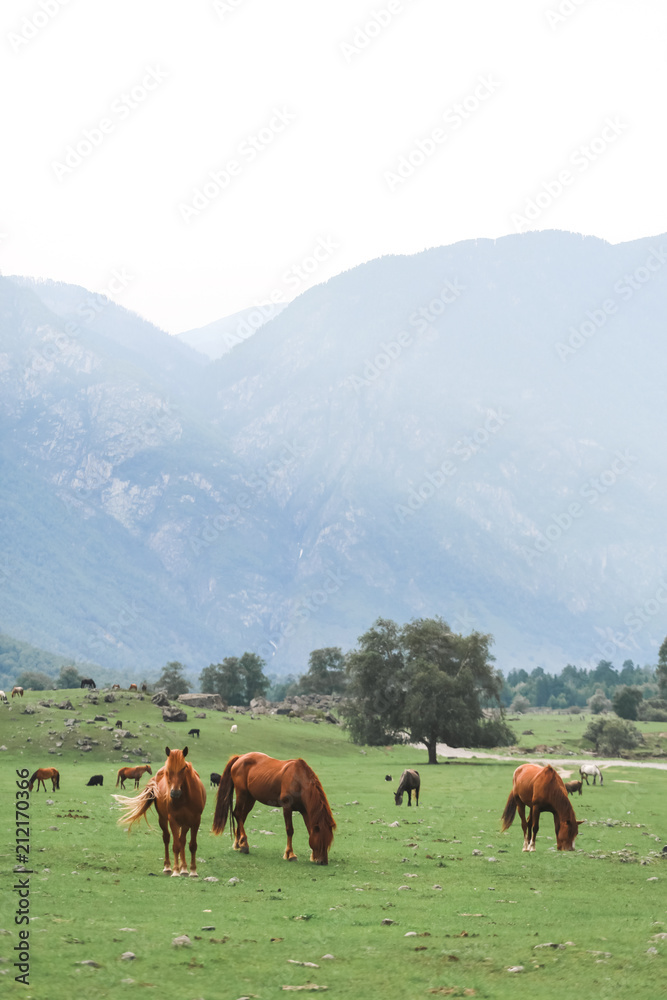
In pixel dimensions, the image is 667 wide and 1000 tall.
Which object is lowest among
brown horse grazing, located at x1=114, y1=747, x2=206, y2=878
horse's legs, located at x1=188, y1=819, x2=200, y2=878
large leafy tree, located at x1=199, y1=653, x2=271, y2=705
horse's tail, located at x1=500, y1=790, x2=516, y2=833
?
large leafy tree, located at x1=199, y1=653, x2=271, y2=705

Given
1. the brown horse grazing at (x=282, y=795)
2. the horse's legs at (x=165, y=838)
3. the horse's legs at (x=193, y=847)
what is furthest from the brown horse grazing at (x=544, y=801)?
the horse's legs at (x=165, y=838)

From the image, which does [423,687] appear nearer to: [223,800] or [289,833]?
[223,800]

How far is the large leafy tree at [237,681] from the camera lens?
12594 cm

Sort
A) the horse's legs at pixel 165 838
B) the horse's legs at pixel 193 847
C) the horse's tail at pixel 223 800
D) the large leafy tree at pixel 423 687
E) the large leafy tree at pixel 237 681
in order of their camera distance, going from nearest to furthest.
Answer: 1. the horse's legs at pixel 193 847
2. the horse's legs at pixel 165 838
3. the horse's tail at pixel 223 800
4. the large leafy tree at pixel 423 687
5. the large leafy tree at pixel 237 681

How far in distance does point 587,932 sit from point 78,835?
47.3 ft

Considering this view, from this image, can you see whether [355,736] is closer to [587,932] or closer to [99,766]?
[99,766]

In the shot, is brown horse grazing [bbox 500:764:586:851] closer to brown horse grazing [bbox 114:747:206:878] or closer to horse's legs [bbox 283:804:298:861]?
horse's legs [bbox 283:804:298:861]

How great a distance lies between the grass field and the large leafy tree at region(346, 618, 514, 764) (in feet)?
118

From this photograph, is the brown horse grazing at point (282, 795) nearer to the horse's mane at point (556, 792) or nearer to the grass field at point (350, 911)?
the grass field at point (350, 911)

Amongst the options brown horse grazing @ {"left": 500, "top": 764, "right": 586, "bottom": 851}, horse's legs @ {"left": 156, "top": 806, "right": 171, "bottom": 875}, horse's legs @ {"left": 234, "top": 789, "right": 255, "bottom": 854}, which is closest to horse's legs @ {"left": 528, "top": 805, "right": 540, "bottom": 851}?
brown horse grazing @ {"left": 500, "top": 764, "right": 586, "bottom": 851}

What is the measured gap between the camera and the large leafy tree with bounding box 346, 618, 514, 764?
69.6 metres

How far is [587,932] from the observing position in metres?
15.1

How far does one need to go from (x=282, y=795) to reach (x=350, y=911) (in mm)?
5065

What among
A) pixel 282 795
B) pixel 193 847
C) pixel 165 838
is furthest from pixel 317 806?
pixel 165 838
